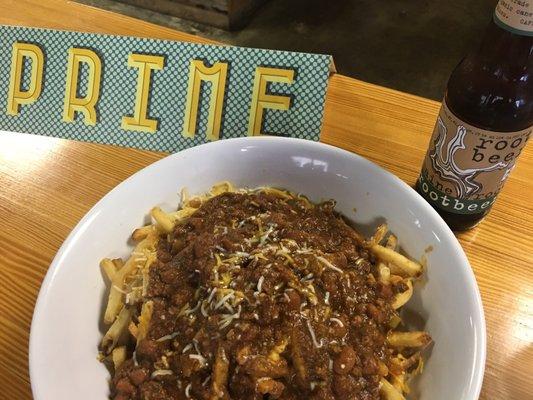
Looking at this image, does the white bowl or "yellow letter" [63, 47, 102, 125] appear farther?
"yellow letter" [63, 47, 102, 125]

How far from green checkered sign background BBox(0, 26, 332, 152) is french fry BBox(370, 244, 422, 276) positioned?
17.3 inches

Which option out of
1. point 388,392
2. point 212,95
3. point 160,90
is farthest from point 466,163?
point 160,90

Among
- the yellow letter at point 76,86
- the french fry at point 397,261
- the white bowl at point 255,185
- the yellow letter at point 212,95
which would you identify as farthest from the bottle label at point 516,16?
the yellow letter at point 76,86

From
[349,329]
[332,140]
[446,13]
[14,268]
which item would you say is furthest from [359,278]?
[446,13]

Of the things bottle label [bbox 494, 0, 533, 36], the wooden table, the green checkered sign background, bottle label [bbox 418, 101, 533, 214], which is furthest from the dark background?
bottle label [bbox 494, 0, 533, 36]

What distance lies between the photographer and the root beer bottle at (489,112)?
3.01 feet

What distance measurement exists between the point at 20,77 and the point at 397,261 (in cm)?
114

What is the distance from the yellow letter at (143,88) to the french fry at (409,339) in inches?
32.0

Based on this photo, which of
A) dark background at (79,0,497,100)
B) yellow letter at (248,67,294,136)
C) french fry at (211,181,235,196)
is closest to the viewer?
french fry at (211,181,235,196)

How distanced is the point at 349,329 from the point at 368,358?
5 centimetres

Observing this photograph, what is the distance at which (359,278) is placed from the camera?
3.09 feet

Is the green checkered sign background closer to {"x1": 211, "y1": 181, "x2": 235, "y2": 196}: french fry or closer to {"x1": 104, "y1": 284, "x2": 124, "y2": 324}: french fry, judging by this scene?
{"x1": 211, "y1": 181, "x2": 235, "y2": 196}: french fry

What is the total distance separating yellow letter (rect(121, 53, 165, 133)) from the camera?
4.55 ft

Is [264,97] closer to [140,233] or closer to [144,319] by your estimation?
[140,233]
